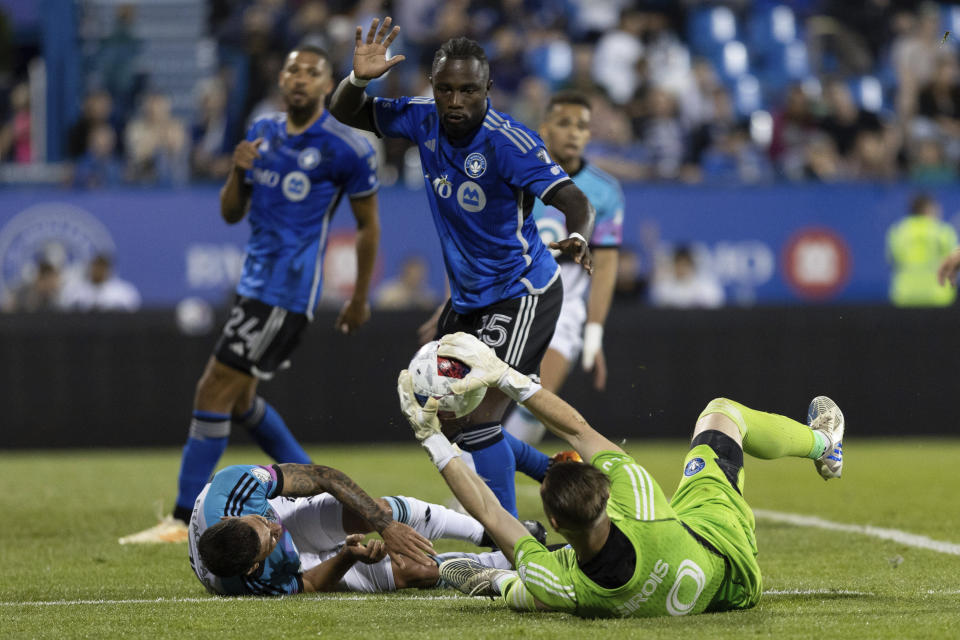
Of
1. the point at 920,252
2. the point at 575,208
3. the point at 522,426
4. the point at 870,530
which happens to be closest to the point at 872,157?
the point at 920,252

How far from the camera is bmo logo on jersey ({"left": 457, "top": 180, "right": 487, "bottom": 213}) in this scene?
6.01 metres

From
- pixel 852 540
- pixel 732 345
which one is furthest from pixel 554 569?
pixel 732 345

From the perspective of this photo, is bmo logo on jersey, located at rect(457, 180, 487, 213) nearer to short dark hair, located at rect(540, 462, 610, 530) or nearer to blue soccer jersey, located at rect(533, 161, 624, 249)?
short dark hair, located at rect(540, 462, 610, 530)

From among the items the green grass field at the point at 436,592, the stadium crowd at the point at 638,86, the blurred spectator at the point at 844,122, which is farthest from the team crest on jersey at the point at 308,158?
the blurred spectator at the point at 844,122

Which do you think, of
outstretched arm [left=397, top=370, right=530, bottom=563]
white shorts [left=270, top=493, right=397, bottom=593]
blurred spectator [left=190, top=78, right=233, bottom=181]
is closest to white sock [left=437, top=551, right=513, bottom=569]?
white shorts [left=270, top=493, right=397, bottom=593]

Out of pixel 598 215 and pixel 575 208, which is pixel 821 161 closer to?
pixel 598 215

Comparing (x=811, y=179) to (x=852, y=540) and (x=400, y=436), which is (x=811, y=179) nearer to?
(x=400, y=436)

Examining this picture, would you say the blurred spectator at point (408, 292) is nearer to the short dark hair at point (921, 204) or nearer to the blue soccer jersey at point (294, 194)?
the short dark hair at point (921, 204)

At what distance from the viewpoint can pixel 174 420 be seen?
14.0 metres

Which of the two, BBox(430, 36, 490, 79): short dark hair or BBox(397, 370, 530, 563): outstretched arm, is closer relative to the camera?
BBox(397, 370, 530, 563): outstretched arm

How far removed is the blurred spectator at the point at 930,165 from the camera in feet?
52.5

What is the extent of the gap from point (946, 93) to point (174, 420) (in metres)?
10.1

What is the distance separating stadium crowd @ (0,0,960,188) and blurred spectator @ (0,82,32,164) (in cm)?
2

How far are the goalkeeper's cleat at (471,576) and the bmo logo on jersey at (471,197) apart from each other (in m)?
1.46
